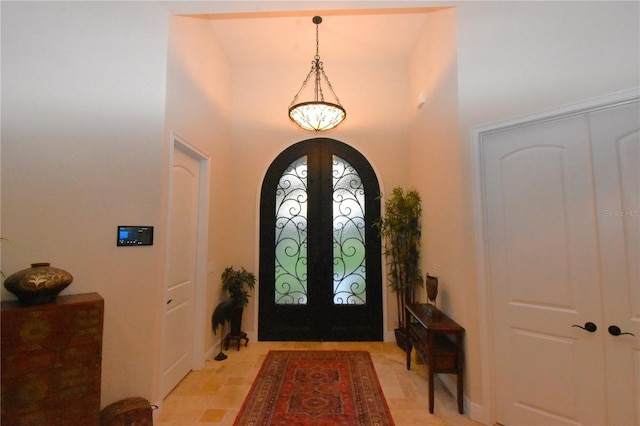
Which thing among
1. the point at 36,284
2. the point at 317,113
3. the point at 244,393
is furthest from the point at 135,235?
the point at 317,113

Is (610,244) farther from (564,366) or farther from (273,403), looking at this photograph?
(273,403)

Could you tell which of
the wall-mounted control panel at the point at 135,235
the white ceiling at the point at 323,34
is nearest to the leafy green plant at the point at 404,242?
the white ceiling at the point at 323,34

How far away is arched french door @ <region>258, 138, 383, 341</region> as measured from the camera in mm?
3732

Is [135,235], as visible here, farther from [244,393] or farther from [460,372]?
[460,372]

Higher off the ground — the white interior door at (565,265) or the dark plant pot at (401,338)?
the white interior door at (565,265)

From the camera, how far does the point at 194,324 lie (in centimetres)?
294

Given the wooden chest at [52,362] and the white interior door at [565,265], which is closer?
the wooden chest at [52,362]

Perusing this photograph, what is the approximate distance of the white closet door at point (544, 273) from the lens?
1.76 m

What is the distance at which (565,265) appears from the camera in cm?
185

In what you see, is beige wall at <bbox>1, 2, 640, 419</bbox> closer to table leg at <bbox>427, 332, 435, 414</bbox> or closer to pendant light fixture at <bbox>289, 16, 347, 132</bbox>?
table leg at <bbox>427, 332, 435, 414</bbox>

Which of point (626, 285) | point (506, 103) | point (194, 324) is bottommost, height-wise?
point (194, 324)

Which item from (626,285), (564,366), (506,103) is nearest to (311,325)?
(564,366)

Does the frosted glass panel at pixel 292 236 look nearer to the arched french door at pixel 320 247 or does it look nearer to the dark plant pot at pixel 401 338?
the arched french door at pixel 320 247

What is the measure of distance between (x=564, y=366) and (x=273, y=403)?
229 cm
